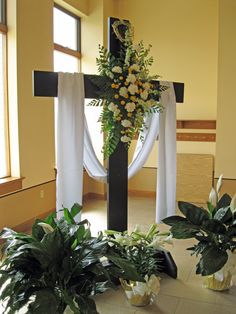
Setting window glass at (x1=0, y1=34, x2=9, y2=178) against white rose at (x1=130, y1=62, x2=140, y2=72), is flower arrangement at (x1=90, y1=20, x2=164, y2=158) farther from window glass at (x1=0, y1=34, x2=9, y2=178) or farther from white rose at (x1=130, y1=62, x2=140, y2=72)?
window glass at (x1=0, y1=34, x2=9, y2=178)

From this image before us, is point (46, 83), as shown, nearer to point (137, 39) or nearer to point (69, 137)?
point (69, 137)

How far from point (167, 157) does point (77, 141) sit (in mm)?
815

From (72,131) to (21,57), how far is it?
1.84m

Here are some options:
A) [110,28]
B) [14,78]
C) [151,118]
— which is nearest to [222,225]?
[151,118]

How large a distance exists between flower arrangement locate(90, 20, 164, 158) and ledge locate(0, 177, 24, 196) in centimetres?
162

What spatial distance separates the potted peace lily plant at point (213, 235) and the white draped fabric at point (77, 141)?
1.43ft

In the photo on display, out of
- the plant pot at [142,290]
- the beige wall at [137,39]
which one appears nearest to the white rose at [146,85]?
the plant pot at [142,290]

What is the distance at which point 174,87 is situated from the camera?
2986 millimetres

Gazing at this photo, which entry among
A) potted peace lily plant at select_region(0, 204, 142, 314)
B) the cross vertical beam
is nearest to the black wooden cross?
the cross vertical beam

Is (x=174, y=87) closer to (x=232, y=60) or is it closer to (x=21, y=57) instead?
(x=21, y=57)

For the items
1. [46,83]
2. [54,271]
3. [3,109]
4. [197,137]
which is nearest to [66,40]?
[3,109]

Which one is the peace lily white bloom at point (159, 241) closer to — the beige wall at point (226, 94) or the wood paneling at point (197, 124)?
the beige wall at point (226, 94)

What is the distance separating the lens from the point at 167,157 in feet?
9.65

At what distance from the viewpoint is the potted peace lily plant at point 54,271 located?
1652 mm
